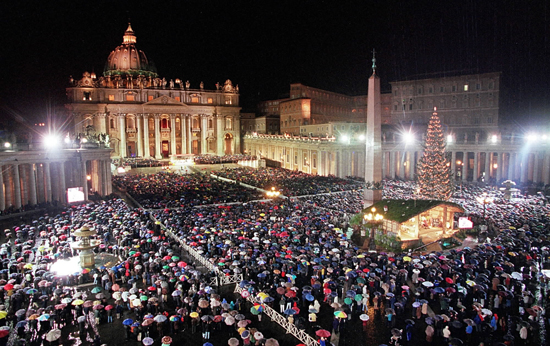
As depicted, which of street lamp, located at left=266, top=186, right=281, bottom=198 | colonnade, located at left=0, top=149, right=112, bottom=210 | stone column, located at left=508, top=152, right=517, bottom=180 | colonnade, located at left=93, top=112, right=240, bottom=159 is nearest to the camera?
colonnade, located at left=0, top=149, right=112, bottom=210

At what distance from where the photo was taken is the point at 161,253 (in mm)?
19422

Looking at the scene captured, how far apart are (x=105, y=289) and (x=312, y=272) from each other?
9032 millimetres

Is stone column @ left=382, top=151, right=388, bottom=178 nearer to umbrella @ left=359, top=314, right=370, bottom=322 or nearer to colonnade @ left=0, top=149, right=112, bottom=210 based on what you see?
colonnade @ left=0, top=149, right=112, bottom=210

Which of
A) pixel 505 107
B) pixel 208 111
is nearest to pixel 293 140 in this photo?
pixel 208 111

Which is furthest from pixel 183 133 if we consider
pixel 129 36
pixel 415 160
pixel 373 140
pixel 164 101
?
pixel 373 140

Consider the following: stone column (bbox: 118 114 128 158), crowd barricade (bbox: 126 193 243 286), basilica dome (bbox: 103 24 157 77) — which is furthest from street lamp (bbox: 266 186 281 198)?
basilica dome (bbox: 103 24 157 77)

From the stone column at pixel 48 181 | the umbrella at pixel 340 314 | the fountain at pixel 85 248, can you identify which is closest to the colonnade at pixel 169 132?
the stone column at pixel 48 181

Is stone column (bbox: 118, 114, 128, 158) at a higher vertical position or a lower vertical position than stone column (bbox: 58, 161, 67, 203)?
higher

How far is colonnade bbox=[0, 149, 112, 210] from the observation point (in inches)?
1309

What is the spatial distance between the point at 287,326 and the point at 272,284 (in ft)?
10.6

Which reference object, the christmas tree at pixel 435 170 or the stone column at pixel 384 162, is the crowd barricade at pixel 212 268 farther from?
the stone column at pixel 384 162

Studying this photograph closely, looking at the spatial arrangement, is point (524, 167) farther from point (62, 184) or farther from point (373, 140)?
point (62, 184)

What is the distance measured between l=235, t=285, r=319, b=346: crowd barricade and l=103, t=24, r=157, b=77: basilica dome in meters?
81.9

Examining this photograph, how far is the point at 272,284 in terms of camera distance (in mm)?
16516
